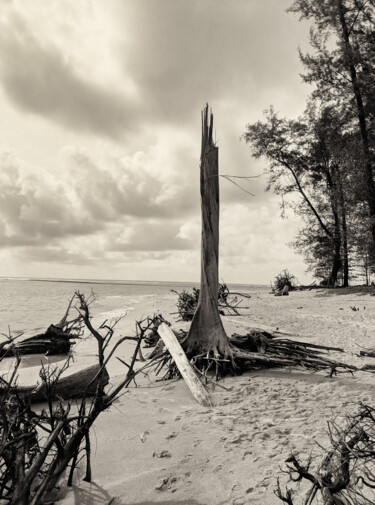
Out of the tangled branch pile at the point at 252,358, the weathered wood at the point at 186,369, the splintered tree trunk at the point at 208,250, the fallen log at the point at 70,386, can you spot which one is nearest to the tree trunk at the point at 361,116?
the tangled branch pile at the point at 252,358

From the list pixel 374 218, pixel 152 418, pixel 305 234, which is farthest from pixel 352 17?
pixel 152 418

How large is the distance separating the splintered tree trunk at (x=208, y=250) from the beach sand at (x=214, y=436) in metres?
0.86

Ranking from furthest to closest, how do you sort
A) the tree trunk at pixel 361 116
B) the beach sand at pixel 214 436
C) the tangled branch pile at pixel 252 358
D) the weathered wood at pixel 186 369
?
the tree trunk at pixel 361 116
the tangled branch pile at pixel 252 358
the weathered wood at pixel 186 369
the beach sand at pixel 214 436

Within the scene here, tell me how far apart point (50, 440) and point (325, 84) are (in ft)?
68.5

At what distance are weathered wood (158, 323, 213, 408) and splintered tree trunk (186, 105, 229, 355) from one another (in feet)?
1.01

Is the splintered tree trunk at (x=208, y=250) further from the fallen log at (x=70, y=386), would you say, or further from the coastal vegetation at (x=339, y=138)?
the coastal vegetation at (x=339, y=138)

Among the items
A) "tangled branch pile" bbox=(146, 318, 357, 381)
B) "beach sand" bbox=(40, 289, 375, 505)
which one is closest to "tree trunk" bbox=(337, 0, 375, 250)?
"tangled branch pile" bbox=(146, 318, 357, 381)

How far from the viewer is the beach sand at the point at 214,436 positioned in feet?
7.85

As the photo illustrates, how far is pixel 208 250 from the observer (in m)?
5.73

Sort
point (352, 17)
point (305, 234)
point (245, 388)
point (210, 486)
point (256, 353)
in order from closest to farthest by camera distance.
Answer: point (210, 486) → point (245, 388) → point (256, 353) → point (352, 17) → point (305, 234)

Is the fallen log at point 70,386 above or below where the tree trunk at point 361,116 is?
below

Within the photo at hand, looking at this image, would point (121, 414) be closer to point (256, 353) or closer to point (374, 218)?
point (256, 353)

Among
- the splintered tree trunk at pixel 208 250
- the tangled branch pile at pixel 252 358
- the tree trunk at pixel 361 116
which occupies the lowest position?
the tangled branch pile at pixel 252 358

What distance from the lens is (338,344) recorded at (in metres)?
6.98
